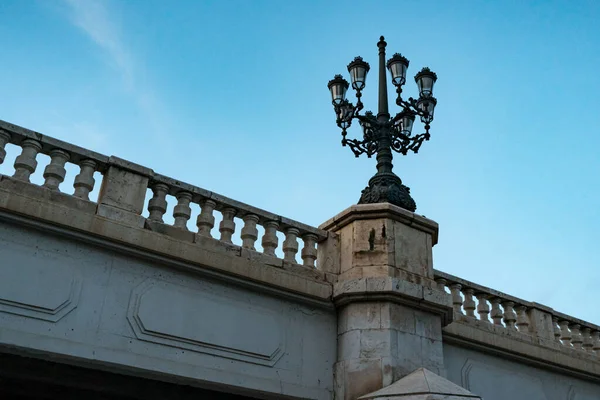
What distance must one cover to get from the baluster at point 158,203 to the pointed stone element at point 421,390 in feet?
10.0

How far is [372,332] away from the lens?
6.94 metres

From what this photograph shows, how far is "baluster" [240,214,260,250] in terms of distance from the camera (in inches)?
277

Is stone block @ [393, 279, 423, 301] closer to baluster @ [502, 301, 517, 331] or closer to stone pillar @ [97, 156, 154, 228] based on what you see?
baluster @ [502, 301, 517, 331]

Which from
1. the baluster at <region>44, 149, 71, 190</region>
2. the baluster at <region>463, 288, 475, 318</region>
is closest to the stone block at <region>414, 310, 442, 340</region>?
the baluster at <region>463, 288, 475, 318</region>

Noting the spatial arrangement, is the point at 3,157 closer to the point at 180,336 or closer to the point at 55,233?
the point at 55,233

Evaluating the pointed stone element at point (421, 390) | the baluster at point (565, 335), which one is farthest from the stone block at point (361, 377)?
the baluster at point (565, 335)

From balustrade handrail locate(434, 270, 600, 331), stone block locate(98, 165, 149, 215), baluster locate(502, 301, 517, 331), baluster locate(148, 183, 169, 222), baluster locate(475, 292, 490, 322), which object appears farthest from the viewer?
baluster locate(502, 301, 517, 331)

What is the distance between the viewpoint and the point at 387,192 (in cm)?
805

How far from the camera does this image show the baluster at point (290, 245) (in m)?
7.33

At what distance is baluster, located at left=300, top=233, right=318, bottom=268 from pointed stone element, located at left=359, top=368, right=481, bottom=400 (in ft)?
6.26

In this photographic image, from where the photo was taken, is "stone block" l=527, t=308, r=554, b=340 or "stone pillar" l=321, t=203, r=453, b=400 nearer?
"stone pillar" l=321, t=203, r=453, b=400

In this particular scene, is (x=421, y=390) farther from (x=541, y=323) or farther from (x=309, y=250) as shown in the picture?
(x=541, y=323)

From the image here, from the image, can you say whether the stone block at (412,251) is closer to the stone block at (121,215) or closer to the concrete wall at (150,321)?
the concrete wall at (150,321)

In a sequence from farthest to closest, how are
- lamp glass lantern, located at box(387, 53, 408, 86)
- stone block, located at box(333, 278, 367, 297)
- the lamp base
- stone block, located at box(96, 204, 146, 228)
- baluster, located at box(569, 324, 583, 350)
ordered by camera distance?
baluster, located at box(569, 324, 583, 350), lamp glass lantern, located at box(387, 53, 408, 86), the lamp base, stone block, located at box(333, 278, 367, 297), stone block, located at box(96, 204, 146, 228)
